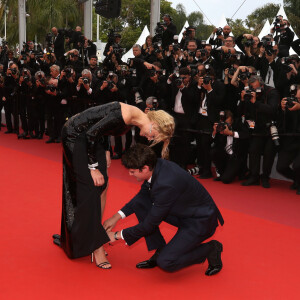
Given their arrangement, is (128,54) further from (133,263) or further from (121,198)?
(133,263)

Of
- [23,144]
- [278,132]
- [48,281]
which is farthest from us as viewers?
[23,144]

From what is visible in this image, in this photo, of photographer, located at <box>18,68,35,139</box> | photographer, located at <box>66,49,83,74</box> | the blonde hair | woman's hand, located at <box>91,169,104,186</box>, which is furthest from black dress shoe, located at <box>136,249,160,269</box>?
photographer, located at <box>18,68,35,139</box>

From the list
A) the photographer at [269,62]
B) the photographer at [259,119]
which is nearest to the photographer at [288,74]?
the photographer at [269,62]

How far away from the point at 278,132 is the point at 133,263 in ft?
9.78

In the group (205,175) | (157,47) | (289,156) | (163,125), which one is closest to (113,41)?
(157,47)

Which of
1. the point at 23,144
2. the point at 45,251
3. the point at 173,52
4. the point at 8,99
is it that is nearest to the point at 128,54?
the point at 8,99

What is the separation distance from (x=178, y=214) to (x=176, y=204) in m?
0.08

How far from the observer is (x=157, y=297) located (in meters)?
2.93

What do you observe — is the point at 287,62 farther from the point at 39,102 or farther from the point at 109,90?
the point at 39,102

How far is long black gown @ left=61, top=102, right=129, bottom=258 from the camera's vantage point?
319 centimetres

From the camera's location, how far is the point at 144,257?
359 centimetres

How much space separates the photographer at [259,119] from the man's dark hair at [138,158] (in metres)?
2.99

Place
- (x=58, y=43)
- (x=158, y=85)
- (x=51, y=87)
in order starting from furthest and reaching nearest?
(x=58, y=43) < (x=51, y=87) < (x=158, y=85)

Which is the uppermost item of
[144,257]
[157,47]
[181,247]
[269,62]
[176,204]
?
[157,47]
